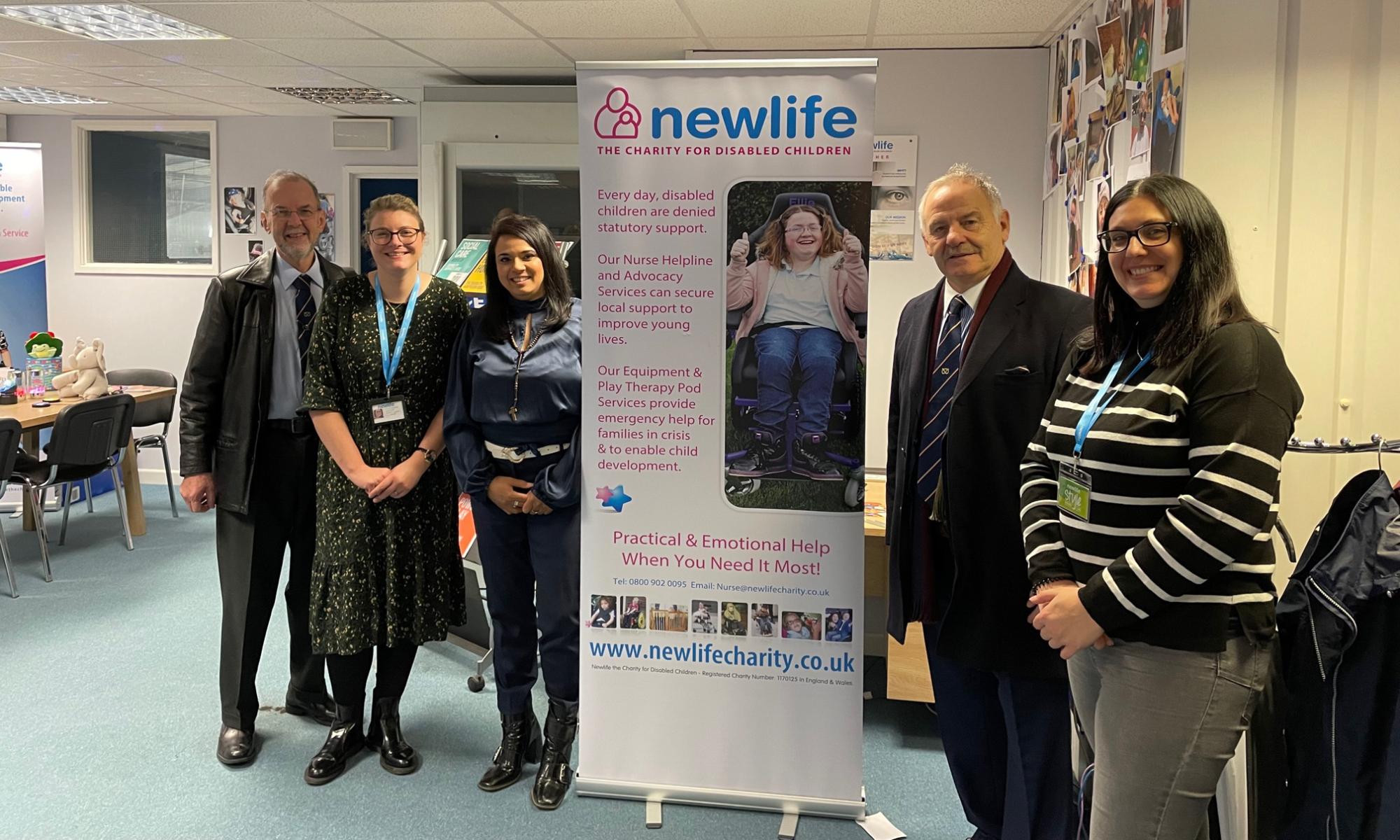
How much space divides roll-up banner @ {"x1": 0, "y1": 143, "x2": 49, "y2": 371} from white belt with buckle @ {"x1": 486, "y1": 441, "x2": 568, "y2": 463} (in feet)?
16.6

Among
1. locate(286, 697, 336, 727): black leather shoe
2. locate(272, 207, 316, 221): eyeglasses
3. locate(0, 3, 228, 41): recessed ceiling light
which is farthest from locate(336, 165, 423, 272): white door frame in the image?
locate(286, 697, 336, 727): black leather shoe

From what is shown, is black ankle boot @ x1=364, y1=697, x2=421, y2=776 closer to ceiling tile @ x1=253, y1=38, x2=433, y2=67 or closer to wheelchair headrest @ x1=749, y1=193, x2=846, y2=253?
wheelchair headrest @ x1=749, y1=193, x2=846, y2=253

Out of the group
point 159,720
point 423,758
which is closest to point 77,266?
point 159,720

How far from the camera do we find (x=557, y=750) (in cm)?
258

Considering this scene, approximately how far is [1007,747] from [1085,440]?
882 mm

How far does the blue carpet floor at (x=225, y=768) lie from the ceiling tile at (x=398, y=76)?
2828mm

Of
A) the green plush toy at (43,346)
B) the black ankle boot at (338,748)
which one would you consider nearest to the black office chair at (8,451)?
the green plush toy at (43,346)

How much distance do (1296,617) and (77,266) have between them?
7.66m

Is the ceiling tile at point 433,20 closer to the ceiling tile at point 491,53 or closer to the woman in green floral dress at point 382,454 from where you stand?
the ceiling tile at point 491,53

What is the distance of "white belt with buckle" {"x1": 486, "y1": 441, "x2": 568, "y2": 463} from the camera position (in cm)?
244

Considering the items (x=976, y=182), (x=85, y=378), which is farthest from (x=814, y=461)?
(x=85, y=378)

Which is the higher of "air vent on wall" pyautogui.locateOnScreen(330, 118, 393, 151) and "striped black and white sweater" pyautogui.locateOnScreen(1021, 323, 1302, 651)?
"air vent on wall" pyautogui.locateOnScreen(330, 118, 393, 151)

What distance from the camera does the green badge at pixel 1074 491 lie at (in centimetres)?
151

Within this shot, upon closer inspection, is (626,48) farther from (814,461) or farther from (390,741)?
(390,741)
